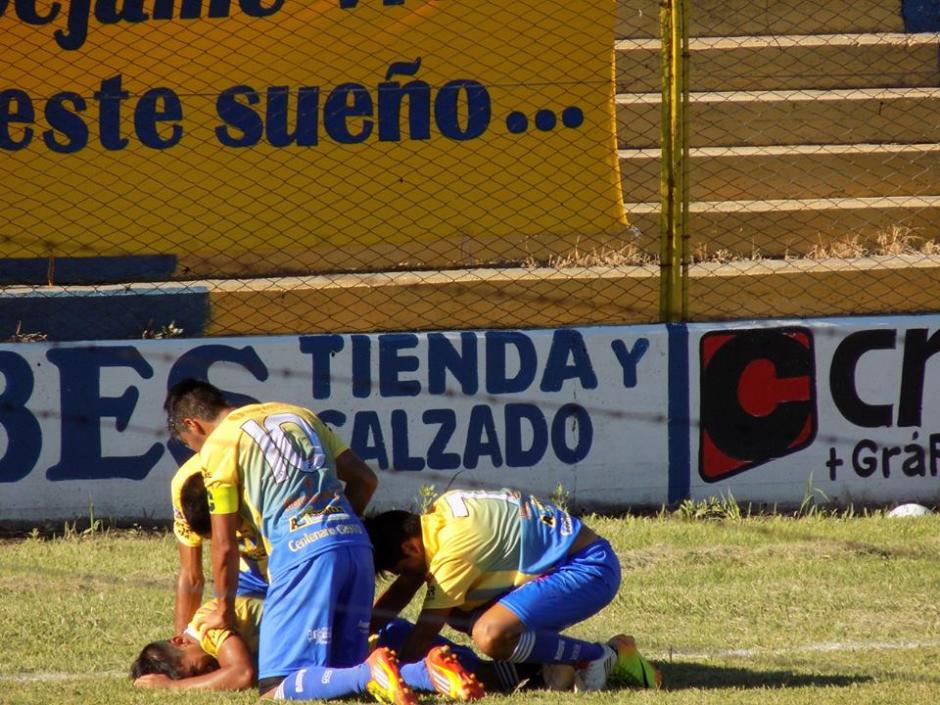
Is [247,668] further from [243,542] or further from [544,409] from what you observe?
[544,409]

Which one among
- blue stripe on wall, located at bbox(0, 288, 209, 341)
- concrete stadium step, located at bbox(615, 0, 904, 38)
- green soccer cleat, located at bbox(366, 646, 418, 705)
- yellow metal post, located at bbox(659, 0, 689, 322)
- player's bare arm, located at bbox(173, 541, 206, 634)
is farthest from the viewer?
concrete stadium step, located at bbox(615, 0, 904, 38)

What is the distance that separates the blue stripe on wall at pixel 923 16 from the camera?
11.4 metres

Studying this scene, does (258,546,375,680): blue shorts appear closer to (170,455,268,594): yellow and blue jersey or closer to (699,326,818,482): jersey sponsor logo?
(170,455,268,594): yellow and blue jersey

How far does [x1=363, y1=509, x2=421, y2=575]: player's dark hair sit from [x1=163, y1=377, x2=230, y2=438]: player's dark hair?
70cm

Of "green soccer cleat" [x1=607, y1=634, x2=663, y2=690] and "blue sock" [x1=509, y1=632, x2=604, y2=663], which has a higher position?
"blue sock" [x1=509, y1=632, x2=604, y2=663]

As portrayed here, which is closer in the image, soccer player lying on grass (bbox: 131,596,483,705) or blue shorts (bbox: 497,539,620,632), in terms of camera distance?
soccer player lying on grass (bbox: 131,596,483,705)

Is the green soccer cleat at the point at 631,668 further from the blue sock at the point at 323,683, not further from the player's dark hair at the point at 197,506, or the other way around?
the player's dark hair at the point at 197,506

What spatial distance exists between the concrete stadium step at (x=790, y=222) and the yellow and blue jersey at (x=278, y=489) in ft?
17.4

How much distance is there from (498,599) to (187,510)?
1.20 meters

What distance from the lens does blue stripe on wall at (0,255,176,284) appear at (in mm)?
8031

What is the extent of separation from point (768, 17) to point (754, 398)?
15.1ft

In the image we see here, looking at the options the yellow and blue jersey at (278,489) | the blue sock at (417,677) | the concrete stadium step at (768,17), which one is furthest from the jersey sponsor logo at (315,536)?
the concrete stadium step at (768,17)

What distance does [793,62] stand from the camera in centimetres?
1101

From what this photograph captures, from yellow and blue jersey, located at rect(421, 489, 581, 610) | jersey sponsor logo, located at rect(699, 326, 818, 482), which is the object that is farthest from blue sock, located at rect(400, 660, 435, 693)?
jersey sponsor logo, located at rect(699, 326, 818, 482)
